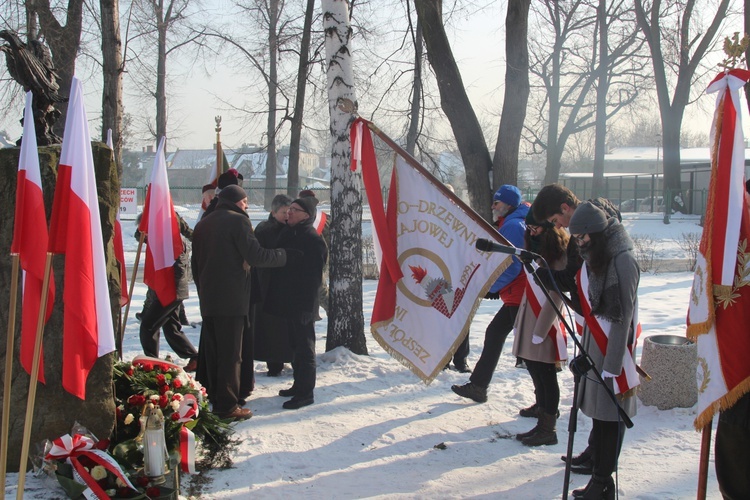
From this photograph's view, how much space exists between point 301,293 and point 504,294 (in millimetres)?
1659

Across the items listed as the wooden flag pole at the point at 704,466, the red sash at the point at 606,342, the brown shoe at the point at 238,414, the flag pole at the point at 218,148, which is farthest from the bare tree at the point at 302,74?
the wooden flag pole at the point at 704,466

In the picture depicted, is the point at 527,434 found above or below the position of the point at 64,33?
below

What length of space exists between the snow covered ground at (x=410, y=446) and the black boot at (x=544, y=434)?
6 cm

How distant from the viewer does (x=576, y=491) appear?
393cm

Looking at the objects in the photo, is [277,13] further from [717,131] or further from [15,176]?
[717,131]

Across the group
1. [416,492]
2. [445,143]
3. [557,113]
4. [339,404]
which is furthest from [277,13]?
[416,492]

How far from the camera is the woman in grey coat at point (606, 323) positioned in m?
3.65

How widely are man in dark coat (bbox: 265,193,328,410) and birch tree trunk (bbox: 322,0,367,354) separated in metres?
1.29

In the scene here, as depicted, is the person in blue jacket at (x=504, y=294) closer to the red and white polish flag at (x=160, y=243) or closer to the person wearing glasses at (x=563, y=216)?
the person wearing glasses at (x=563, y=216)

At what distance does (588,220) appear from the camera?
3.64 m

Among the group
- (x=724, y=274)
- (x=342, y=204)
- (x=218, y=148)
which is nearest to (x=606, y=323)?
(x=724, y=274)

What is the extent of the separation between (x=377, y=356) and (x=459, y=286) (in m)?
2.43

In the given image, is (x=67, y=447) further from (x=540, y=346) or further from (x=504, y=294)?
(x=504, y=294)

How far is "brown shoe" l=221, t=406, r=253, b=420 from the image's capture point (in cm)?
501
